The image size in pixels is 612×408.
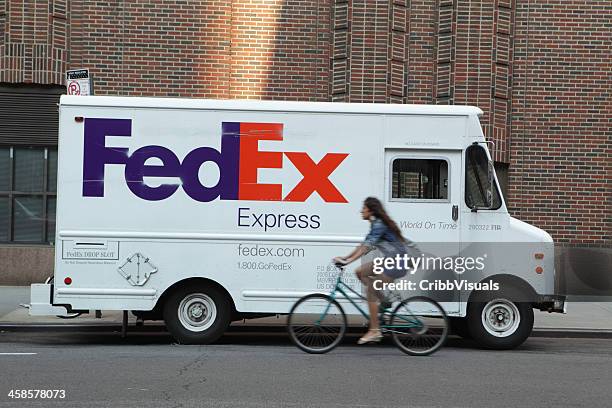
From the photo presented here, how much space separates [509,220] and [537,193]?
230 inches

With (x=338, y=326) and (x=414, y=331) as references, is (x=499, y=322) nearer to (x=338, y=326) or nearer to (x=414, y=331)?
(x=414, y=331)

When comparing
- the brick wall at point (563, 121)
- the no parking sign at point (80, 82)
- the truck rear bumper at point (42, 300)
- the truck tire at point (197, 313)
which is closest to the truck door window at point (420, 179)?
the truck tire at point (197, 313)

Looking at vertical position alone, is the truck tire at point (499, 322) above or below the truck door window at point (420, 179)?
below

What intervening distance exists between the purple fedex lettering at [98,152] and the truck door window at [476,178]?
13.2 ft

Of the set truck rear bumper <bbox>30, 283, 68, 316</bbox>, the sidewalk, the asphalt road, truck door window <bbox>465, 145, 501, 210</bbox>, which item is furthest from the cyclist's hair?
truck rear bumper <bbox>30, 283, 68, 316</bbox>

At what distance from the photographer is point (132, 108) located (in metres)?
10.5

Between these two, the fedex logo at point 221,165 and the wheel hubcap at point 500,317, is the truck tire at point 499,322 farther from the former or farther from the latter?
the fedex logo at point 221,165

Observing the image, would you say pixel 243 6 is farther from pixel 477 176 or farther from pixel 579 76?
pixel 477 176

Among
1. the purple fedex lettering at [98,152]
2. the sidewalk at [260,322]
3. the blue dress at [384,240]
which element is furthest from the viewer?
the sidewalk at [260,322]

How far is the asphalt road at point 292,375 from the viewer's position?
23.9ft

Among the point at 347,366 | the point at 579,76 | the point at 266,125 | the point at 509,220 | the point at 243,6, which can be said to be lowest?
the point at 347,366

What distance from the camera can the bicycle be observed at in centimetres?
992

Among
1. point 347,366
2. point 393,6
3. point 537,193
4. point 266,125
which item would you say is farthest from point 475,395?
point 393,6

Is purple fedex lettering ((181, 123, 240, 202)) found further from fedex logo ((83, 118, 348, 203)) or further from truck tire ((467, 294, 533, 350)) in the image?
truck tire ((467, 294, 533, 350))
